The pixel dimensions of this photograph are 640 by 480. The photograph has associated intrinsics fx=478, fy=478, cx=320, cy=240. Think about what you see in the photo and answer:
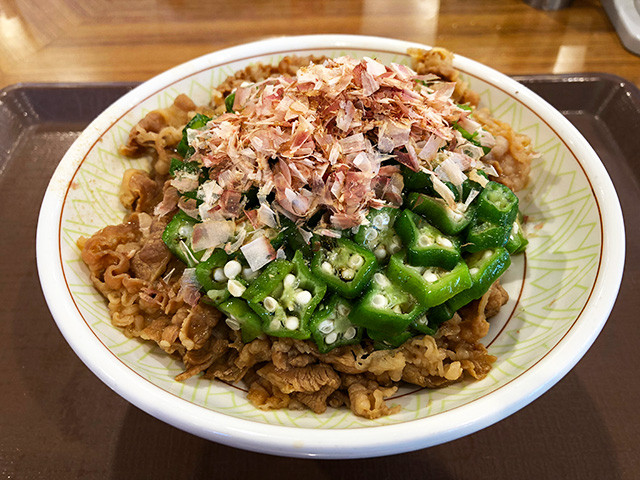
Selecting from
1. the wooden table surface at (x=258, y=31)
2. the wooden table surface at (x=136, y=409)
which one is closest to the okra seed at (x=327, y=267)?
the wooden table surface at (x=136, y=409)

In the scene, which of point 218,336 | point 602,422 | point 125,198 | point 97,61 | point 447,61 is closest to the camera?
point 218,336

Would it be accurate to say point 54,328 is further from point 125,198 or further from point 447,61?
point 447,61

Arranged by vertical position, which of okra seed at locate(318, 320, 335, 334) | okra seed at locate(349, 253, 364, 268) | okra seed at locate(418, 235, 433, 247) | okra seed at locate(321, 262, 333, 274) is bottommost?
okra seed at locate(318, 320, 335, 334)

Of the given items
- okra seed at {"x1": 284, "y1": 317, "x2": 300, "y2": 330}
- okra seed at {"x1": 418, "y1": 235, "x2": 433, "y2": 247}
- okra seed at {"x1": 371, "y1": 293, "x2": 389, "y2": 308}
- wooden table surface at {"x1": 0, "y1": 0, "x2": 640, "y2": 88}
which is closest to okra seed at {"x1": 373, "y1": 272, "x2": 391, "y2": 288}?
okra seed at {"x1": 371, "y1": 293, "x2": 389, "y2": 308}

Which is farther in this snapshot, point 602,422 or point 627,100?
point 627,100

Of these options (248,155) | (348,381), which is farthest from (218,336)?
(248,155)

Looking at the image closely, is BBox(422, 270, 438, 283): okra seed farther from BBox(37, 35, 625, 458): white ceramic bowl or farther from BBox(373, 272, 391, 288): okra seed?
BBox(37, 35, 625, 458): white ceramic bowl
